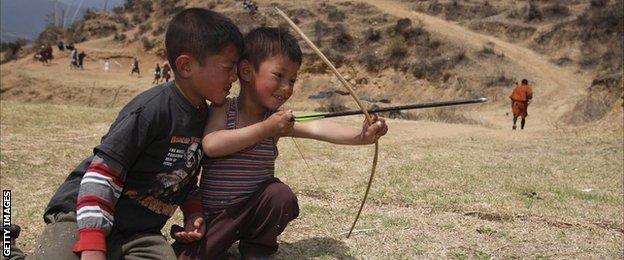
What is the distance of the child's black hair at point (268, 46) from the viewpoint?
9.09 feet

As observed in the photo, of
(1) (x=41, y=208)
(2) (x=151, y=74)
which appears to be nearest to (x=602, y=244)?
(1) (x=41, y=208)

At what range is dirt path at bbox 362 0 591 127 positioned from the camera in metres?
21.3

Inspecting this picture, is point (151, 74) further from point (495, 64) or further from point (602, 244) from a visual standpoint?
point (602, 244)

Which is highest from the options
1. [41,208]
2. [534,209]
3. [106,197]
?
[106,197]

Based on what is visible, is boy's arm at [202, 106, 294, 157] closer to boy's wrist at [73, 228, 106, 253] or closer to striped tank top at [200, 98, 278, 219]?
striped tank top at [200, 98, 278, 219]

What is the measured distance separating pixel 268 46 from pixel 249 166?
607 mm

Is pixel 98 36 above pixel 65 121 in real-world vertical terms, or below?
below

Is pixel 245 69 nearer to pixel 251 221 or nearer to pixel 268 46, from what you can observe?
pixel 268 46

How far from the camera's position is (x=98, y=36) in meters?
41.9

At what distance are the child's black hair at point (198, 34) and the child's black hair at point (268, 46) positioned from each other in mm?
201

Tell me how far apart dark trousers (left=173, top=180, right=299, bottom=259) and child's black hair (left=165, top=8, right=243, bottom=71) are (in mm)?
758

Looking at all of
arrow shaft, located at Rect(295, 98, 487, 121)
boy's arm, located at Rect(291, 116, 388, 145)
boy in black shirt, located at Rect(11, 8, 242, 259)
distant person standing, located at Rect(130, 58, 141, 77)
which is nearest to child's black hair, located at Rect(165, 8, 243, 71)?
boy in black shirt, located at Rect(11, 8, 242, 259)

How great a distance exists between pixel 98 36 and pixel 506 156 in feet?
129

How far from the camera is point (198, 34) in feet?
8.27
